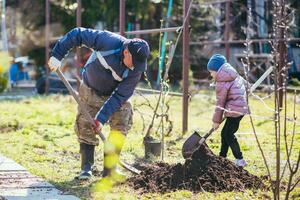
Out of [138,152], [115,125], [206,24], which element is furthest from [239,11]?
[115,125]

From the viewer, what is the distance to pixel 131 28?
19266 millimetres

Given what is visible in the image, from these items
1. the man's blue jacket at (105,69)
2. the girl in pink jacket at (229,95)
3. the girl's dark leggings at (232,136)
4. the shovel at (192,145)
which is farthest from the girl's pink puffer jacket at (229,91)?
the man's blue jacket at (105,69)

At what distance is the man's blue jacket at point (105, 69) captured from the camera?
5.46 m

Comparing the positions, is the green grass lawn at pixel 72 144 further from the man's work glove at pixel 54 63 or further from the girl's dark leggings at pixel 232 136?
A: the man's work glove at pixel 54 63

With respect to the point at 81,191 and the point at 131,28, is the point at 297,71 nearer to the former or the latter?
the point at 131,28

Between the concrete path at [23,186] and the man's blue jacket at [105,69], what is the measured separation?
2.62 ft

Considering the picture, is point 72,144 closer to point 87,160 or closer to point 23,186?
point 87,160

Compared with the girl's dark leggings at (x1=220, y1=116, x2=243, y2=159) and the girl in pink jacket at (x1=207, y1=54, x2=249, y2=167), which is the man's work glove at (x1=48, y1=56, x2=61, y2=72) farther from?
the girl's dark leggings at (x1=220, y1=116, x2=243, y2=159)

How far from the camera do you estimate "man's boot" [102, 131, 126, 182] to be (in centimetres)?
566

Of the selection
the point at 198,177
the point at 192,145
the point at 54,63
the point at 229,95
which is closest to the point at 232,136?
the point at 229,95

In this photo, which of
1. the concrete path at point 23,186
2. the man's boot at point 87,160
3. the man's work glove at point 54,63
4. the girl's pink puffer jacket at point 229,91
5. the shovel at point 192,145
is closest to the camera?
the concrete path at point 23,186

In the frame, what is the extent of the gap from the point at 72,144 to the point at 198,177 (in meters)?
2.93

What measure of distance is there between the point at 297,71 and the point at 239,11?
2892 millimetres

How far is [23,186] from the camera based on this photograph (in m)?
5.43
